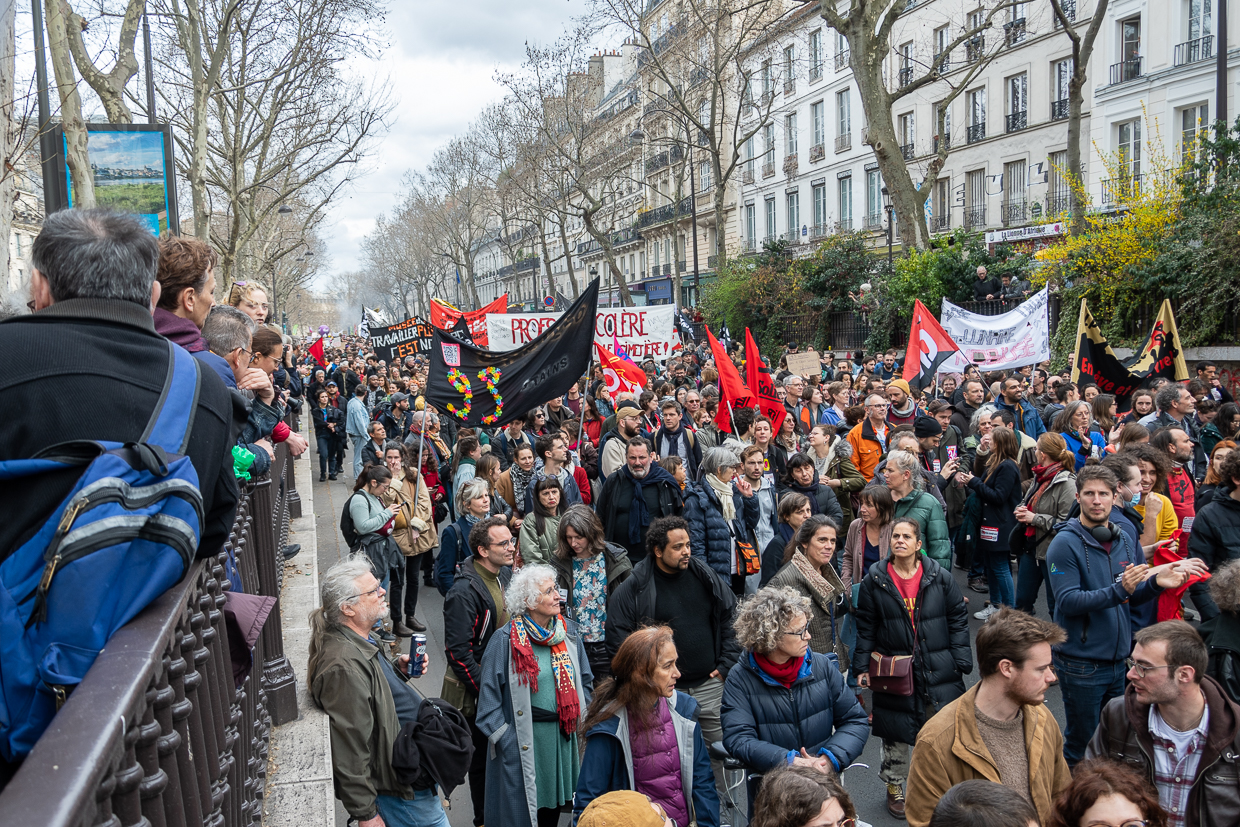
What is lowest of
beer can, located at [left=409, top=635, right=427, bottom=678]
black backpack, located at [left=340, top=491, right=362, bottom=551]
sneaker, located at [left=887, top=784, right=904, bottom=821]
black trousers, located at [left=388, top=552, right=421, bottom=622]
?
sneaker, located at [left=887, top=784, right=904, bottom=821]

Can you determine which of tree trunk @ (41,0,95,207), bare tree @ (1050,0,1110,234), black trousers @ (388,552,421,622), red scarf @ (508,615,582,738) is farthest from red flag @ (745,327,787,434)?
bare tree @ (1050,0,1110,234)

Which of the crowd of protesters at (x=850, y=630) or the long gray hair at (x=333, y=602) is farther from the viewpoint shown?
the long gray hair at (x=333, y=602)

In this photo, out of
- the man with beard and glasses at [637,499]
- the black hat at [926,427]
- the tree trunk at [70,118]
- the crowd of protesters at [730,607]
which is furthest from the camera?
the black hat at [926,427]

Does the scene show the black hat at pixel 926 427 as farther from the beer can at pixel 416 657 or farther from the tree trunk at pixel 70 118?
the tree trunk at pixel 70 118

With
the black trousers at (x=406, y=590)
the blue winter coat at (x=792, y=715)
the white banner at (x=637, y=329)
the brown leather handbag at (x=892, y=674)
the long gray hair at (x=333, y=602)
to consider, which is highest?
the white banner at (x=637, y=329)

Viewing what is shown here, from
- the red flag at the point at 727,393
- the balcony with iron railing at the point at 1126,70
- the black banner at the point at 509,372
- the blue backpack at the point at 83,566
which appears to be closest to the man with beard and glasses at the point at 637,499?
the black banner at the point at 509,372

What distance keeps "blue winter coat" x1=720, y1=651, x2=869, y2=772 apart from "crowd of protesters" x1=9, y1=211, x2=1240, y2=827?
1cm

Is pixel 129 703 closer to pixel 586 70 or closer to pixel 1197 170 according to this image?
pixel 1197 170

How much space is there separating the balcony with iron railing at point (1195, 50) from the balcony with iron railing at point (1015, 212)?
6.16 m

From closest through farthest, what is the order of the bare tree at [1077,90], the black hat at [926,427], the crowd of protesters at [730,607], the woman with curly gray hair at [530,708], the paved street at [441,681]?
the crowd of protesters at [730,607] → the woman with curly gray hair at [530,708] → the paved street at [441,681] → the black hat at [926,427] → the bare tree at [1077,90]

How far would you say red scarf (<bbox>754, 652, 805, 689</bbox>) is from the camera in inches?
159

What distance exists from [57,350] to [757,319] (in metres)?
28.1

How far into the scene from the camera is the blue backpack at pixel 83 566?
63.2 inches

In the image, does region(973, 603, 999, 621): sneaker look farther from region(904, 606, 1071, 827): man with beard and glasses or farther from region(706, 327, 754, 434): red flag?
region(904, 606, 1071, 827): man with beard and glasses
